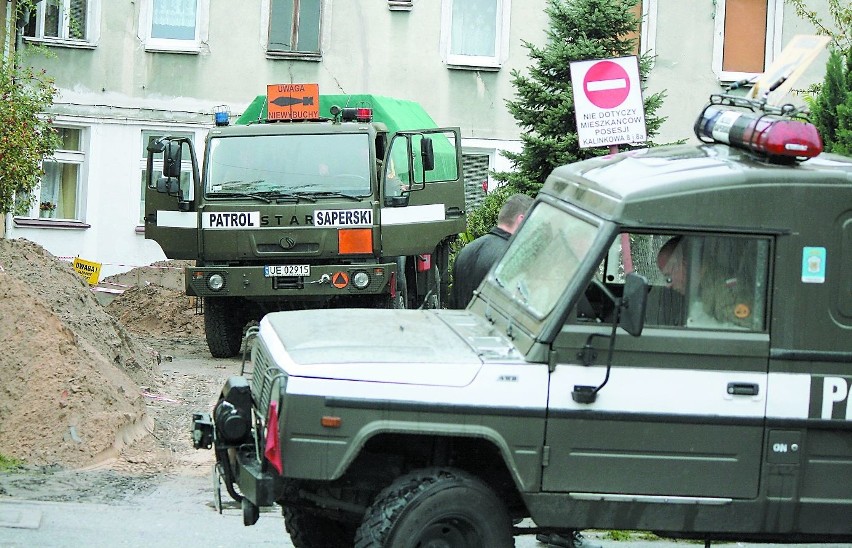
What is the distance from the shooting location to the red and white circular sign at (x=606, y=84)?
29.3ft

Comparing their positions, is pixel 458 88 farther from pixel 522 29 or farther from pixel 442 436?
pixel 442 436

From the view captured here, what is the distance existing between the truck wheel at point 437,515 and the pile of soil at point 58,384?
3807 millimetres

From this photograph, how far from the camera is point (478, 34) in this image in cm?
2402

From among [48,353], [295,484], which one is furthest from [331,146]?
[295,484]

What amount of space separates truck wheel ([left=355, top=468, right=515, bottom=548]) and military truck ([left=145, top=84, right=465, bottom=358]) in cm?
819

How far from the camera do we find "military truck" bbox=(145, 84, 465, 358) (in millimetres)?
13781

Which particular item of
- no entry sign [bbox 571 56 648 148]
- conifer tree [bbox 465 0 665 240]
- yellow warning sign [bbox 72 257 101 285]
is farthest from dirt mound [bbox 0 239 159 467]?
yellow warning sign [bbox 72 257 101 285]

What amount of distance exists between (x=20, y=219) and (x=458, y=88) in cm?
795

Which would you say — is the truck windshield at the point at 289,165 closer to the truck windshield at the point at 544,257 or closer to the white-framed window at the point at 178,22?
the truck windshield at the point at 544,257

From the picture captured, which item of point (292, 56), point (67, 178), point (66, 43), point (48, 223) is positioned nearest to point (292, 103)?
point (292, 56)

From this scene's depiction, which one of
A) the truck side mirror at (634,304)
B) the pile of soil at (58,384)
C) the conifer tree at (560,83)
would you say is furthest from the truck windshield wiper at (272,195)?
the truck side mirror at (634,304)

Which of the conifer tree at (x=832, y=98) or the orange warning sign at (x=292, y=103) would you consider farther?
the orange warning sign at (x=292, y=103)

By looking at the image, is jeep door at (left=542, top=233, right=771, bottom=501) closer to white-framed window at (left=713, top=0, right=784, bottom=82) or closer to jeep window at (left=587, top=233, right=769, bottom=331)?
jeep window at (left=587, top=233, right=769, bottom=331)

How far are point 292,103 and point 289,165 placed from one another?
1281 mm
